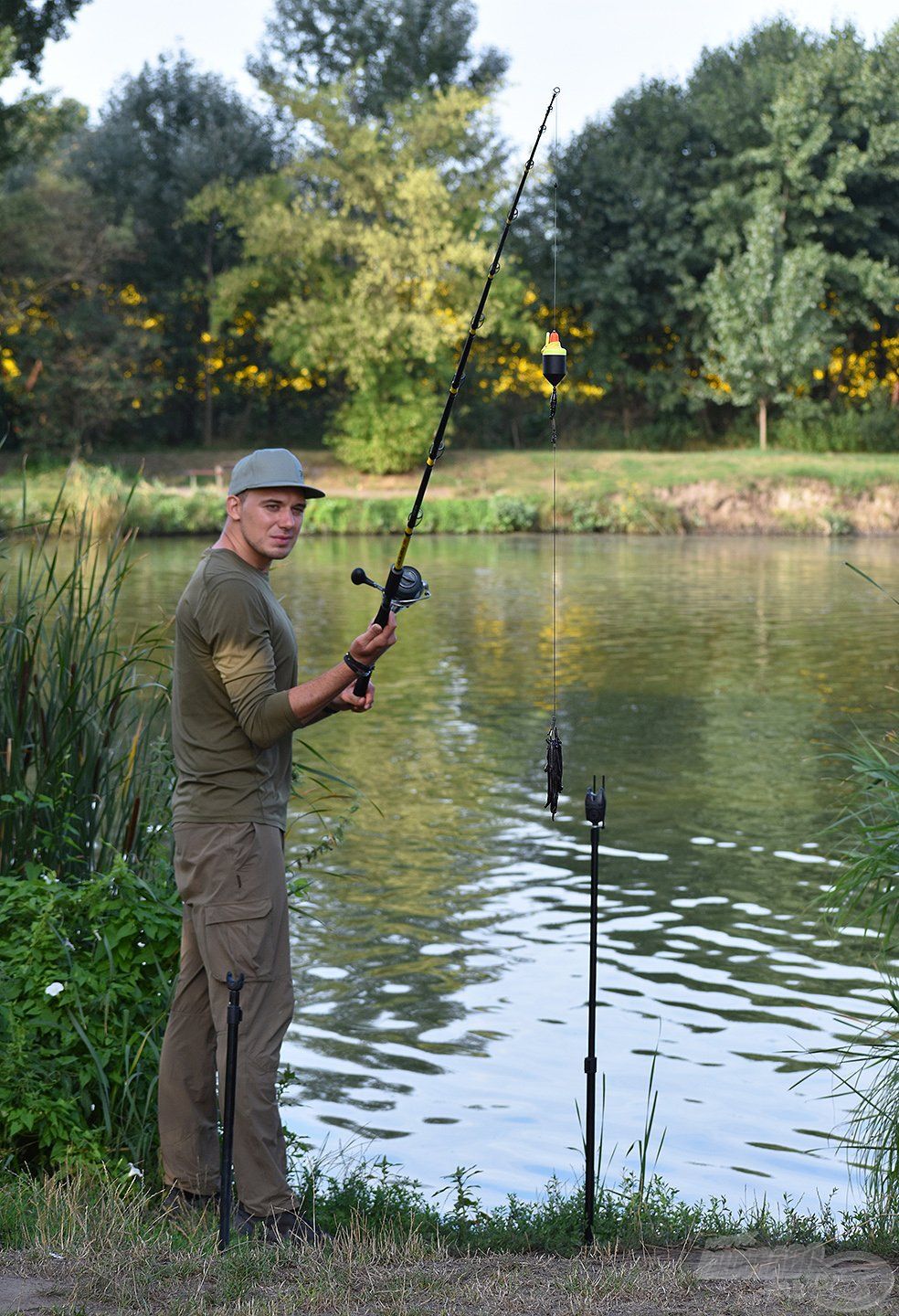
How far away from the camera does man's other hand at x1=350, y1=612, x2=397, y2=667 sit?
4.18 meters

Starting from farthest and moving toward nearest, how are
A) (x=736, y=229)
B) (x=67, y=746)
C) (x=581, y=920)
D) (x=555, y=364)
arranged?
(x=736, y=229) < (x=581, y=920) < (x=67, y=746) < (x=555, y=364)

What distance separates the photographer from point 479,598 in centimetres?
2530

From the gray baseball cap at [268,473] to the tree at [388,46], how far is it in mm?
49959

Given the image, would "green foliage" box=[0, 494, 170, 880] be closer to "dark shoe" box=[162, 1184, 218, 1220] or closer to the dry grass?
"dark shoe" box=[162, 1184, 218, 1220]

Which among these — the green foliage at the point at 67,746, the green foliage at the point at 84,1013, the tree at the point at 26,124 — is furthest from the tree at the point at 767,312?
the green foliage at the point at 84,1013

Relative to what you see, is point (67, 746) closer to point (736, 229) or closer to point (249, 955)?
point (249, 955)

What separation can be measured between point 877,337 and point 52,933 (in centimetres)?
5101

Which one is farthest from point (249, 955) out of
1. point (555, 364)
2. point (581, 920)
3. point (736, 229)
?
point (736, 229)

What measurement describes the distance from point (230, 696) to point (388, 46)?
53.7 metres

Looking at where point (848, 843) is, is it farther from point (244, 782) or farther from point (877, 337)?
point (877, 337)

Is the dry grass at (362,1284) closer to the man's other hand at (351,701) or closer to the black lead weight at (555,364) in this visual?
the man's other hand at (351,701)

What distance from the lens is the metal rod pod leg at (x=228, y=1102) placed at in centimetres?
409

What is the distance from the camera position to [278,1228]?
435cm

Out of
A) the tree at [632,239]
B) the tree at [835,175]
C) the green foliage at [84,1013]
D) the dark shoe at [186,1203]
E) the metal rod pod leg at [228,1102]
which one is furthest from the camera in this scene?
the tree at [632,239]
